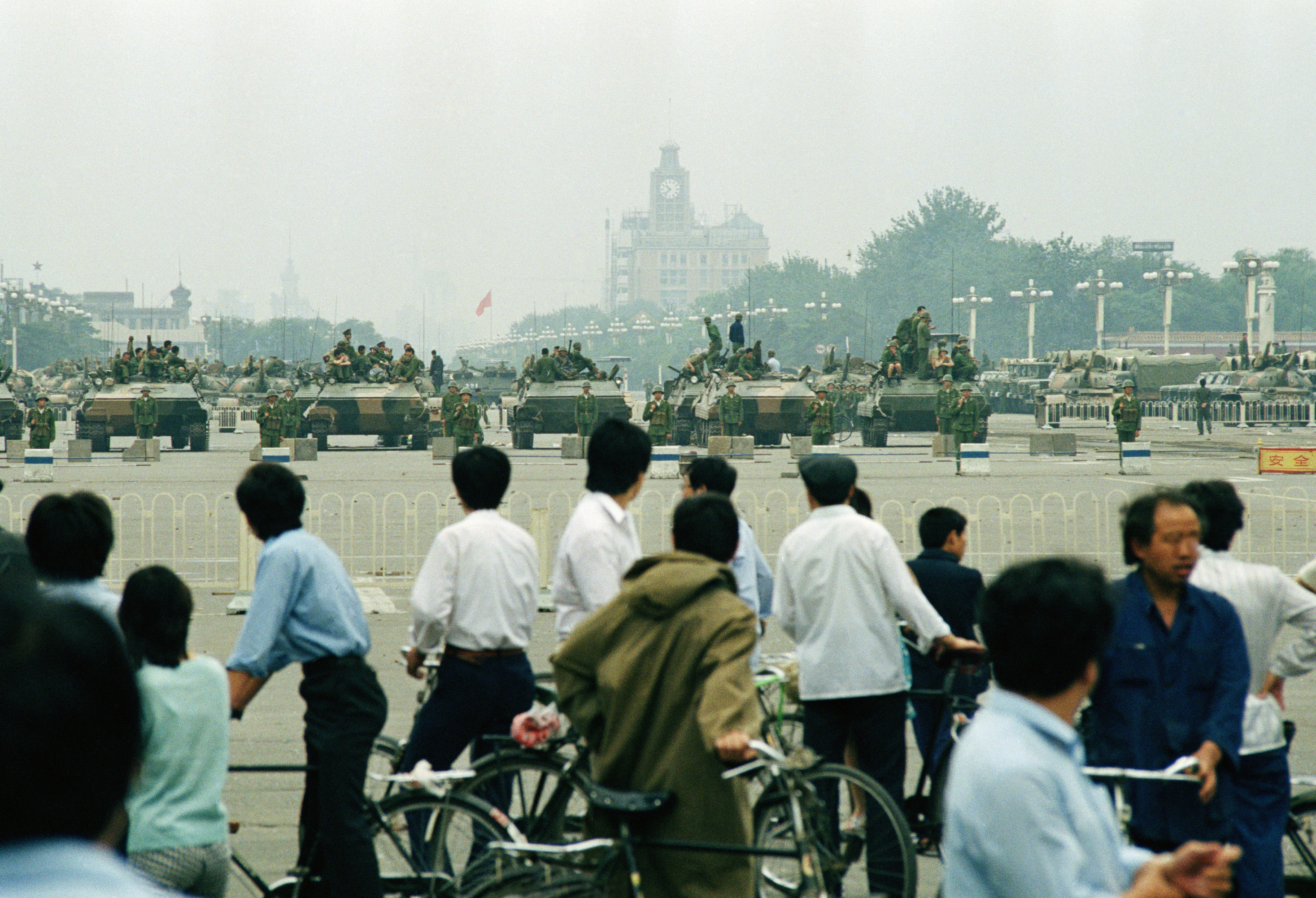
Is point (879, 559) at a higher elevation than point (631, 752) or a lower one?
higher

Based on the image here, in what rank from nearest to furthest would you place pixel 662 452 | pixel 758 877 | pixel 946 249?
pixel 758 877
pixel 662 452
pixel 946 249

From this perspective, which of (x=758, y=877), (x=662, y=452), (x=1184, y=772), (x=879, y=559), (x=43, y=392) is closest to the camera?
(x=1184, y=772)

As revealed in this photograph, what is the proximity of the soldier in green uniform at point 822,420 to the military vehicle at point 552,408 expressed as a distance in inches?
215

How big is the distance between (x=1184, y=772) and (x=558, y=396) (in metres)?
34.8

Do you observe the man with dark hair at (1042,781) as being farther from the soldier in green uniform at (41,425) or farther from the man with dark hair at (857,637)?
the soldier in green uniform at (41,425)

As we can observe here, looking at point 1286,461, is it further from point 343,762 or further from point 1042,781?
point 1042,781

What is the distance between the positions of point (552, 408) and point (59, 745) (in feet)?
121

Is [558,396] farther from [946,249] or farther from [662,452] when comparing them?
[946,249]

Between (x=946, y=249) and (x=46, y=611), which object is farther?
(x=946, y=249)

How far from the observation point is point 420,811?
5023 mm

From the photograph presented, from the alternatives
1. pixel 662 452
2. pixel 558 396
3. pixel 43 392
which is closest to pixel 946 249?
pixel 43 392

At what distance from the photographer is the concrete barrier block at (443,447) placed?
34.5 m

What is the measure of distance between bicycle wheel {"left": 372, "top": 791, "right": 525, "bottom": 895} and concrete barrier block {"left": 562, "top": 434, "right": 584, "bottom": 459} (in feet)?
96.2

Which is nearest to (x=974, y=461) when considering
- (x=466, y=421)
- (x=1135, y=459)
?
(x=1135, y=459)
